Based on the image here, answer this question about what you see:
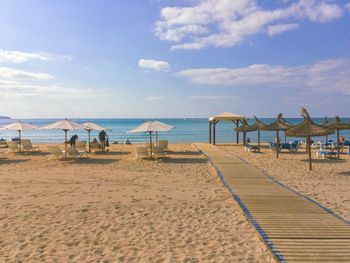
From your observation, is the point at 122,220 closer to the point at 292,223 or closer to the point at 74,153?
the point at 292,223

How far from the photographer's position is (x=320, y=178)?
10.4 m

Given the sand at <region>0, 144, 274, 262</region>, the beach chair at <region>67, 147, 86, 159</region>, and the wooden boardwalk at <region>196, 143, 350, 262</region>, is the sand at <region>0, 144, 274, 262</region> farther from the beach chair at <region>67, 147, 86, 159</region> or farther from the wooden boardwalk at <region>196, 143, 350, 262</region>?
the beach chair at <region>67, 147, 86, 159</region>

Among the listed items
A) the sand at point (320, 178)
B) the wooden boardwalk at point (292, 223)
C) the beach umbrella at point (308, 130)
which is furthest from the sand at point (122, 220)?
the beach umbrella at point (308, 130)

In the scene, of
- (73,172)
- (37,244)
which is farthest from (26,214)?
(73,172)

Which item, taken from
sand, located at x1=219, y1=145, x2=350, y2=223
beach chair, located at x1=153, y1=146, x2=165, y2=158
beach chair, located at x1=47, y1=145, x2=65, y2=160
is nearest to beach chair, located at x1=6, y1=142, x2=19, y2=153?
beach chair, located at x1=47, y1=145, x2=65, y2=160

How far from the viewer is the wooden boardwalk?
4.45m

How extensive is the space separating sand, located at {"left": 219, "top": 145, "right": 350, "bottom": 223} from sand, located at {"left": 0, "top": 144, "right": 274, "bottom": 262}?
6.79 ft

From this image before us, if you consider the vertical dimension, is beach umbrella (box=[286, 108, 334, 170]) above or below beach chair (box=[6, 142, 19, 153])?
above

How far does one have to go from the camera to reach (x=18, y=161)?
1450 centimetres

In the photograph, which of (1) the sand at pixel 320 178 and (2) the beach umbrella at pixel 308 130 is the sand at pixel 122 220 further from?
(2) the beach umbrella at pixel 308 130

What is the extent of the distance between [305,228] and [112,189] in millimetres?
5067

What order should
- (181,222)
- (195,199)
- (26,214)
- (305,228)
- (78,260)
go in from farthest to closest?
1. (195,199)
2. (26,214)
3. (181,222)
4. (305,228)
5. (78,260)

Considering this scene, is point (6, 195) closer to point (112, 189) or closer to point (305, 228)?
point (112, 189)

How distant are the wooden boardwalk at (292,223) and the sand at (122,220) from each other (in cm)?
22
